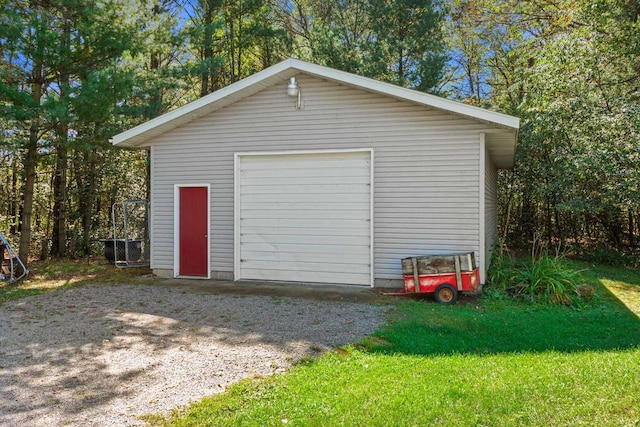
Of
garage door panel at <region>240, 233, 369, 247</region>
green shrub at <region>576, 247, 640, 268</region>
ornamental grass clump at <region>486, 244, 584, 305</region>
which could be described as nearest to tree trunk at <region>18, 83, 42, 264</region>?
garage door panel at <region>240, 233, 369, 247</region>

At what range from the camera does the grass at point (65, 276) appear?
773cm

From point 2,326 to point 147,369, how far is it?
2.79 m

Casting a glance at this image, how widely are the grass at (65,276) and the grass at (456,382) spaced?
18.5ft

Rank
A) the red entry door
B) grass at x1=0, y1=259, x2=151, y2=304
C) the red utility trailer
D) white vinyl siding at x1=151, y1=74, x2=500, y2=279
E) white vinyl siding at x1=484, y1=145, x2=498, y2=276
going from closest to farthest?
the red utility trailer
white vinyl siding at x1=151, y1=74, x2=500, y2=279
grass at x1=0, y1=259, x2=151, y2=304
white vinyl siding at x1=484, y1=145, x2=498, y2=276
the red entry door

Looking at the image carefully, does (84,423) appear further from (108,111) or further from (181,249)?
(108,111)

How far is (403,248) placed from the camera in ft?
23.6

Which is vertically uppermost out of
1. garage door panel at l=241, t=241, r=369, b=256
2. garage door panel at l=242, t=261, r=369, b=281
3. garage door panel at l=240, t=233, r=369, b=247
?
garage door panel at l=240, t=233, r=369, b=247

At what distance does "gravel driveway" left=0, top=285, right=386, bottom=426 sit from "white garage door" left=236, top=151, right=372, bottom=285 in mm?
1235

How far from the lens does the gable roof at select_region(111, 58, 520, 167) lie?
6516 mm

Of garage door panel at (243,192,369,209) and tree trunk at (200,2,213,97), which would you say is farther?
tree trunk at (200,2,213,97)

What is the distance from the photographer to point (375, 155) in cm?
735

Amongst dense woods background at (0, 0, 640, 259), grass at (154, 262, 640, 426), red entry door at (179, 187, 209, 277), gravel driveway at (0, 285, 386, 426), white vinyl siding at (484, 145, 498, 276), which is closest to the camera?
grass at (154, 262, 640, 426)

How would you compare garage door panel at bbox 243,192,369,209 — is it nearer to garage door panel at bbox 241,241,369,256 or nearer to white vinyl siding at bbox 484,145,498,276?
garage door panel at bbox 241,241,369,256

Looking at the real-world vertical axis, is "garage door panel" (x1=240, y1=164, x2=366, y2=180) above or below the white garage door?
above
